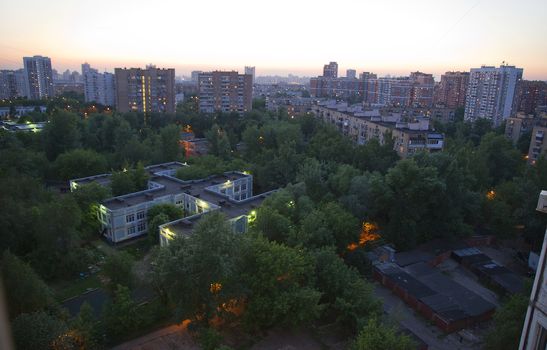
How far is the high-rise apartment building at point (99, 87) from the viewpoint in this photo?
4419 cm

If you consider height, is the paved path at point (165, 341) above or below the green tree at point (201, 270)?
below

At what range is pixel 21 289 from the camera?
733cm

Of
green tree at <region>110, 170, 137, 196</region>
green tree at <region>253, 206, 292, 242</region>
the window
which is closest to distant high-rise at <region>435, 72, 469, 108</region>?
green tree at <region>110, 170, 137, 196</region>

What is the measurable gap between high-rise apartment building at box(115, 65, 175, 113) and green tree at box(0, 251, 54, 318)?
25985mm

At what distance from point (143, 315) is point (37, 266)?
164 inches

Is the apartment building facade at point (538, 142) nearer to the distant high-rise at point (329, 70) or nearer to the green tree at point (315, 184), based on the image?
the green tree at point (315, 184)

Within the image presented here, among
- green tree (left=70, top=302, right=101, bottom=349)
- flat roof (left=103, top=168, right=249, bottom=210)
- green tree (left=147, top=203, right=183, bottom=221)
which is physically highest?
flat roof (left=103, top=168, right=249, bottom=210)

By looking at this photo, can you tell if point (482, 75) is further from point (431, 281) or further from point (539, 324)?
point (539, 324)

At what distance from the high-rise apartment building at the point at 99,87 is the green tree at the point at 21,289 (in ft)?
131

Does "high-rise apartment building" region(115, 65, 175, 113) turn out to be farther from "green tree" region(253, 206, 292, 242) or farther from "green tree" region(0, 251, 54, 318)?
"green tree" region(0, 251, 54, 318)

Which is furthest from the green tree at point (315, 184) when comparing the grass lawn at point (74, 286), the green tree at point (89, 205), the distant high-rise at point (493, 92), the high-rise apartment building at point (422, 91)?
the high-rise apartment building at point (422, 91)

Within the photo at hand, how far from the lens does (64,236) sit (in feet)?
34.7

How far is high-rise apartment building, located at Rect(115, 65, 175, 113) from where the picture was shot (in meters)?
32.4

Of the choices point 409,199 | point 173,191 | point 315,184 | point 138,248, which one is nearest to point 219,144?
point 173,191
